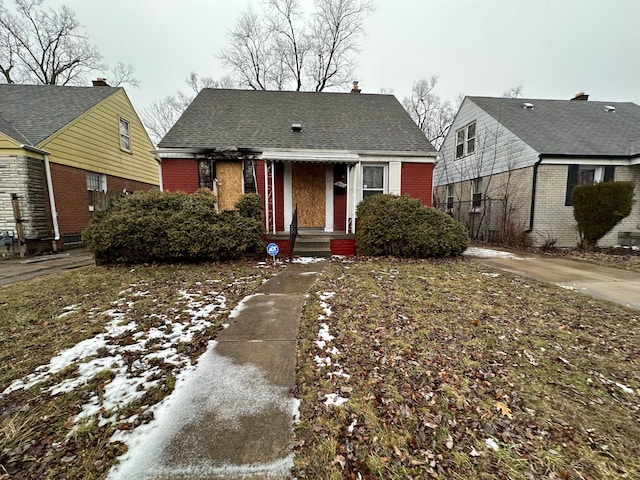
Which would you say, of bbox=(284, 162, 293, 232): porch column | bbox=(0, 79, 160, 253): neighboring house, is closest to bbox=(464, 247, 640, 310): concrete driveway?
bbox=(284, 162, 293, 232): porch column

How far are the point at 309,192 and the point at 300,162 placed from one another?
1.06 m

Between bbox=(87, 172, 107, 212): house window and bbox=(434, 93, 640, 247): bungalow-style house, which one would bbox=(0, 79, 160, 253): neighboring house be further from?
bbox=(434, 93, 640, 247): bungalow-style house

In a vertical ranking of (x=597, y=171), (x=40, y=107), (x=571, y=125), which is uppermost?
(x=40, y=107)

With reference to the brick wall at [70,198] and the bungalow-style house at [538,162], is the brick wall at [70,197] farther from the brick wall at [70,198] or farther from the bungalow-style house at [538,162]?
the bungalow-style house at [538,162]

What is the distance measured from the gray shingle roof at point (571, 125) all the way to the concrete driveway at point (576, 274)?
4746 millimetres

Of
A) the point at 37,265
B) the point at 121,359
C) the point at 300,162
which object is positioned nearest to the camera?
the point at 121,359

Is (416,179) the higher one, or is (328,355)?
(416,179)

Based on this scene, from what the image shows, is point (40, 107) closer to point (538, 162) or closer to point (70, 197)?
point (70, 197)

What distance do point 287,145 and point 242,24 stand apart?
57.1 feet

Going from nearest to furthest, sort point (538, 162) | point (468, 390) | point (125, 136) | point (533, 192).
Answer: point (468, 390) → point (538, 162) → point (533, 192) → point (125, 136)

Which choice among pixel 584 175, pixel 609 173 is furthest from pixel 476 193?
pixel 609 173

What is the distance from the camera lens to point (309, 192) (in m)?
9.91

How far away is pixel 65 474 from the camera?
5.01ft

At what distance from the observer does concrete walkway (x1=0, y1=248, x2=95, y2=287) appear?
6.13 metres
